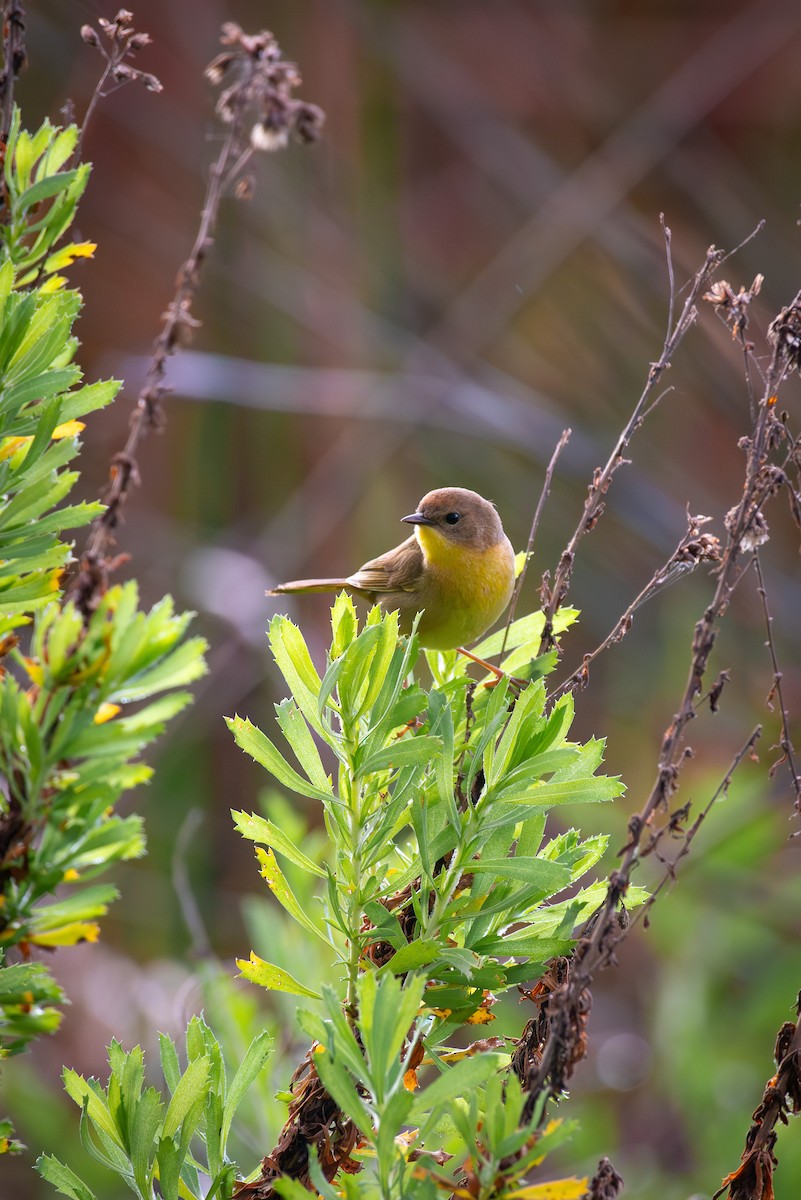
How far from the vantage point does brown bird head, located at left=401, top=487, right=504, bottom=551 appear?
258 centimetres

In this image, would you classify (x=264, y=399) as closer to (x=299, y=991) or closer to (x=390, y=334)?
(x=390, y=334)

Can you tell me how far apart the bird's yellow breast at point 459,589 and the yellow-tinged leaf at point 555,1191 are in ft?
4.56

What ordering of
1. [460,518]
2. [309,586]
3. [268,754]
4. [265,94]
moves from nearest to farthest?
[268,754]
[265,94]
[309,586]
[460,518]

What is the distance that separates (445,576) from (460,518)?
27 centimetres

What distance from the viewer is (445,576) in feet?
7.84

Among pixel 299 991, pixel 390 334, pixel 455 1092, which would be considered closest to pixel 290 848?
pixel 299 991

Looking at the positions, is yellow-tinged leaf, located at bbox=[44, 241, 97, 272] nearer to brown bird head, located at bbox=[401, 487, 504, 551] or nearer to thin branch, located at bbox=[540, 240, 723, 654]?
thin branch, located at bbox=[540, 240, 723, 654]

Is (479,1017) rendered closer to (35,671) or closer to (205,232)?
(35,671)

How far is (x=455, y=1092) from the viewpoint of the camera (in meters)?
0.77

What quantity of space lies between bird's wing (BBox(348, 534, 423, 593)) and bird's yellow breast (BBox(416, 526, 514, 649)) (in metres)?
0.03

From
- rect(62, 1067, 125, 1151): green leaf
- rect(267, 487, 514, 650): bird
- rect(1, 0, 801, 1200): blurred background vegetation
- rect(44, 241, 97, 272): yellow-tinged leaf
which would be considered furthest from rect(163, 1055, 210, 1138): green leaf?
rect(1, 0, 801, 1200): blurred background vegetation


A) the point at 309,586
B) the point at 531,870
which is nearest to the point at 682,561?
the point at 531,870

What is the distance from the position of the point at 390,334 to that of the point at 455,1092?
5962 mm

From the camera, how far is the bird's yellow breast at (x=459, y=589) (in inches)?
86.7
